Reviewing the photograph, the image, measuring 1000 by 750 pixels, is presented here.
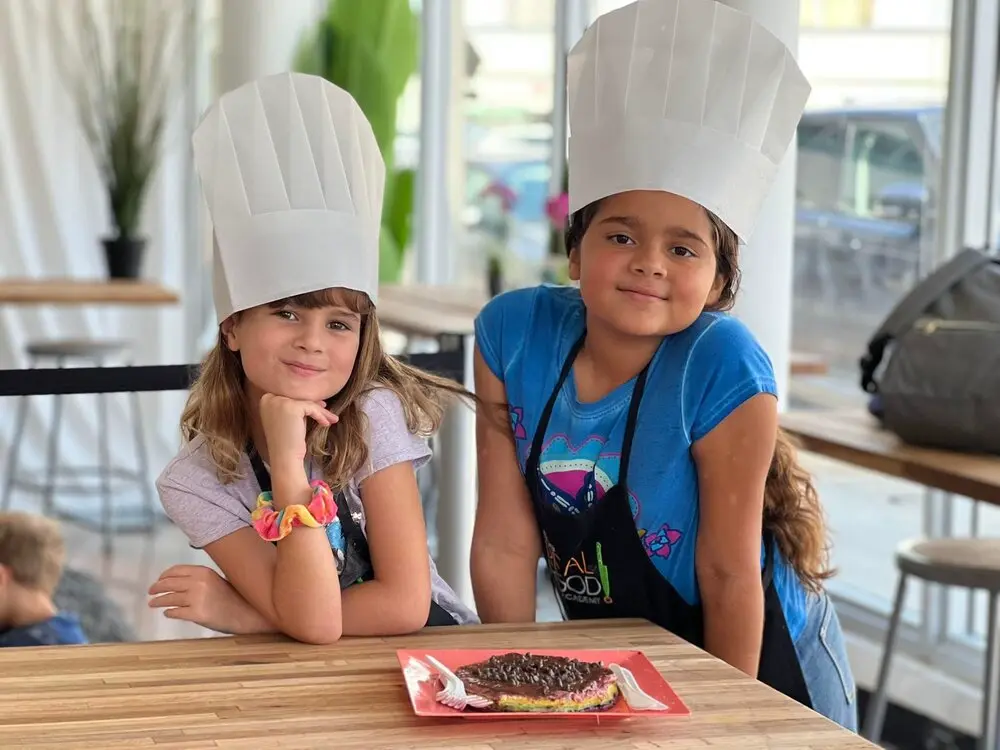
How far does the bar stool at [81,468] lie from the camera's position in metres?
5.34

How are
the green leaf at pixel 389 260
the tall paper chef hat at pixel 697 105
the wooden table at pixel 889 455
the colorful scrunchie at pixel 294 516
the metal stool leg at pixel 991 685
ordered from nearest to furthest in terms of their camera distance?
the colorful scrunchie at pixel 294 516 < the tall paper chef hat at pixel 697 105 < the wooden table at pixel 889 455 < the metal stool leg at pixel 991 685 < the green leaf at pixel 389 260

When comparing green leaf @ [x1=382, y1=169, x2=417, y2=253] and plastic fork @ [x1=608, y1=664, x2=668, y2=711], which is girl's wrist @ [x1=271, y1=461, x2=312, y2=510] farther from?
green leaf @ [x1=382, y1=169, x2=417, y2=253]

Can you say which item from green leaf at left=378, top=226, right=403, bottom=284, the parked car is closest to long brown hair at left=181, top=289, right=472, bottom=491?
the parked car

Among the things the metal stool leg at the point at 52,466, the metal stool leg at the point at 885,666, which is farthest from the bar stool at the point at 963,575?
the metal stool leg at the point at 52,466

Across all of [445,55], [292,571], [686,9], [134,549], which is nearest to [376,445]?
[292,571]

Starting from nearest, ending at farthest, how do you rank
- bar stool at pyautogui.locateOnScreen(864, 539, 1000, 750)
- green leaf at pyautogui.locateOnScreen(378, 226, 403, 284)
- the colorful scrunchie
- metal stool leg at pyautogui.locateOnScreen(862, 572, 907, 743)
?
→ the colorful scrunchie → bar stool at pyautogui.locateOnScreen(864, 539, 1000, 750) → metal stool leg at pyautogui.locateOnScreen(862, 572, 907, 743) → green leaf at pyautogui.locateOnScreen(378, 226, 403, 284)

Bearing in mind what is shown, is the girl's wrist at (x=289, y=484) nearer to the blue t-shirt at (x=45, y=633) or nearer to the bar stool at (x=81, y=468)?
the blue t-shirt at (x=45, y=633)

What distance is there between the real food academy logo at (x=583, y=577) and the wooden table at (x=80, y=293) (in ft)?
11.8

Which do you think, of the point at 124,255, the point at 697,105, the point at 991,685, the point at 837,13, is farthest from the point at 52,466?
the point at 697,105

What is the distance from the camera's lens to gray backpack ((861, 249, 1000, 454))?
2.46 metres

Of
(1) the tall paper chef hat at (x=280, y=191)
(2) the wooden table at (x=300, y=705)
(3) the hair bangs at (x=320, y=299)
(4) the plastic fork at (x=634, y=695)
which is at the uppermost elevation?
(1) the tall paper chef hat at (x=280, y=191)

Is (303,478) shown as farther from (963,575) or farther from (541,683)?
(963,575)

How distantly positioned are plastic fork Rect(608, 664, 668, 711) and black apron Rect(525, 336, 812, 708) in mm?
301

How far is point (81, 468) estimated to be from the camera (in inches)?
240
